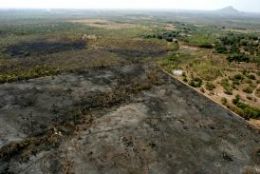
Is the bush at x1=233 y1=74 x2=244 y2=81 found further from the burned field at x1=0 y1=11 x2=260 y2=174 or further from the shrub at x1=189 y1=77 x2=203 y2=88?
the burned field at x1=0 y1=11 x2=260 y2=174

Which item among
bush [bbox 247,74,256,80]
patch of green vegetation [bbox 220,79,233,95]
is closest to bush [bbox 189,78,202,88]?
patch of green vegetation [bbox 220,79,233,95]

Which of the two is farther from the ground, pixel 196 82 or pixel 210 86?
pixel 210 86

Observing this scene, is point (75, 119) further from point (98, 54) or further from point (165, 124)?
point (98, 54)

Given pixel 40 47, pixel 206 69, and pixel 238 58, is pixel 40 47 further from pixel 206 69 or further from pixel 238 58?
pixel 238 58

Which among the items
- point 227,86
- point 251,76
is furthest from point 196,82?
point 251,76

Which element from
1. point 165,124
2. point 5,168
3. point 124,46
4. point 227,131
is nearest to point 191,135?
point 165,124

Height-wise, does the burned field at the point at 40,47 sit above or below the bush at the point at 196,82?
below

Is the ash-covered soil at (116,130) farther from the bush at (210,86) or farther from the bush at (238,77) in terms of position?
the bush at (238,77)

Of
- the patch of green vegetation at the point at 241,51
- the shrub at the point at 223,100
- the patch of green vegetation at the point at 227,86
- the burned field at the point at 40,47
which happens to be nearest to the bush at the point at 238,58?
the patch of green vegetation at the point at 241,51

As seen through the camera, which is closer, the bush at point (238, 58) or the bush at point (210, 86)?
the bush at point (210, 86)
